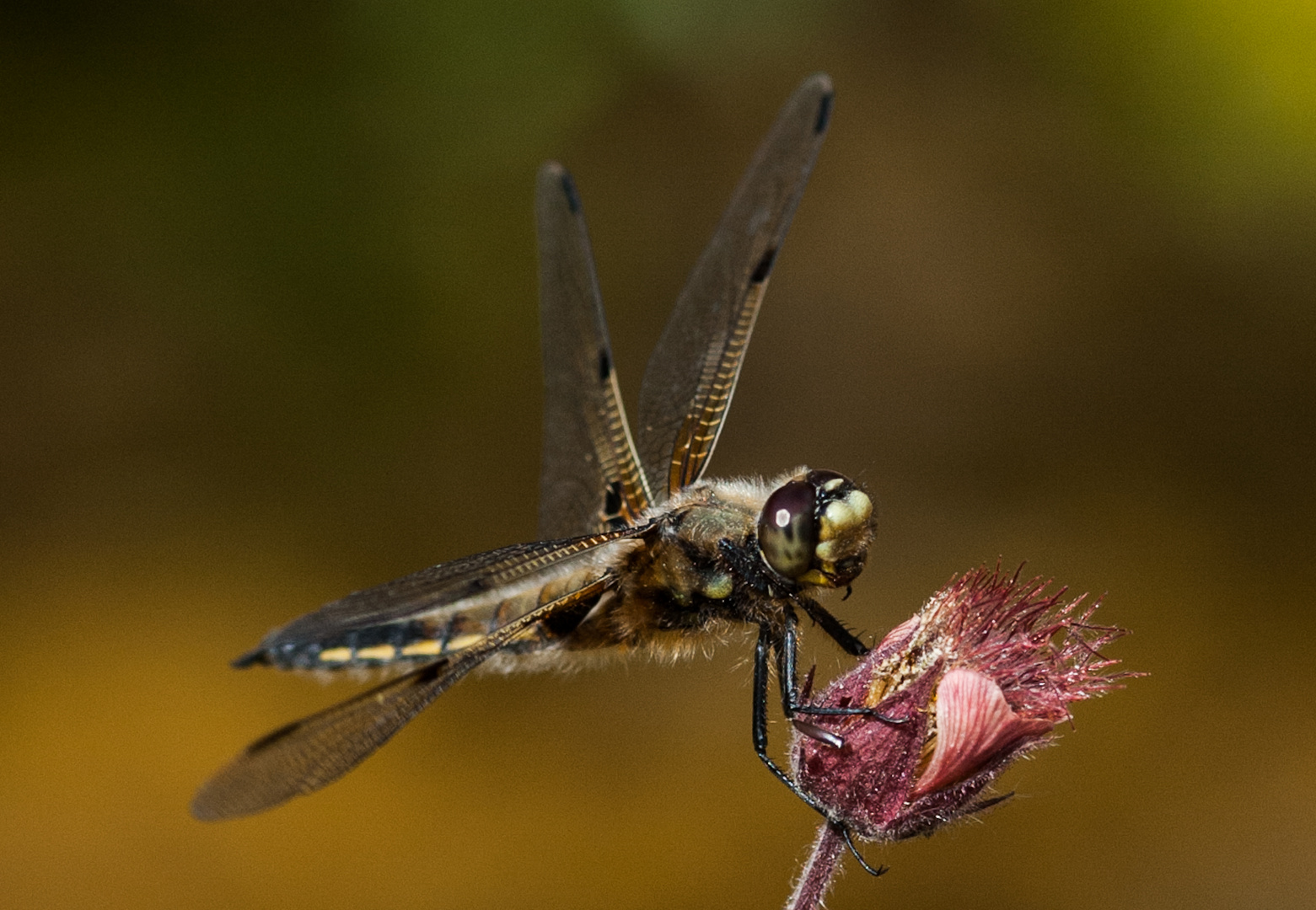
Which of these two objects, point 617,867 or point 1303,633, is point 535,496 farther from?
point 1303,633

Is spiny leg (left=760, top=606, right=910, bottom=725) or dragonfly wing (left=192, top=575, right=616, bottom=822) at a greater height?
dragonfly wing (left=192, top=575, right=616, bottom=822)

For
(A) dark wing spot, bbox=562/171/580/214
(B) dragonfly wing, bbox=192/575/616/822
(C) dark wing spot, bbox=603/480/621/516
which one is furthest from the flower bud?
(A) dark wing spot, bbox=562/171/580/214

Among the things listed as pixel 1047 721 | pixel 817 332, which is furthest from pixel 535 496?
pixel 1047 721

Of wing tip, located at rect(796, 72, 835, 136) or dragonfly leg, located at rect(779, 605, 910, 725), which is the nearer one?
dragonfly leg, located at rect(779, 605, 910, 725)

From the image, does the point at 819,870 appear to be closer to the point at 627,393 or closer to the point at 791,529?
the point at 791,529

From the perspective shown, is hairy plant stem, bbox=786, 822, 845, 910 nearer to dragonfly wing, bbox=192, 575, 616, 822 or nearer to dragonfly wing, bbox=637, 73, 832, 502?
dragonfly wing, bbox=192, 575, 616, 822

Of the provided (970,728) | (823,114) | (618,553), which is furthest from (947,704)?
(823,114)
